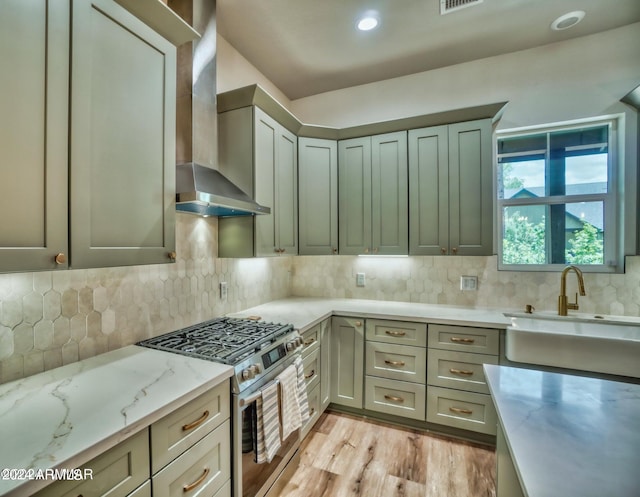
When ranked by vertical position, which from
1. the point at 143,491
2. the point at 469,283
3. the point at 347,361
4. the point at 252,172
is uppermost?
the point at 252,172

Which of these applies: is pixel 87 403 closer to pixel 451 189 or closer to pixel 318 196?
pixel 318 196

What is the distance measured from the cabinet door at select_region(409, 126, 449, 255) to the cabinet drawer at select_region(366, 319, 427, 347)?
0.64 meters

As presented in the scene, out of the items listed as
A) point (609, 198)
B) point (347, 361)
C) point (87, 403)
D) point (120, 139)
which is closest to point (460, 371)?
point (347, 361)

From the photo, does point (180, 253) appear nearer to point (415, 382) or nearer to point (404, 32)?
point (415, 382)

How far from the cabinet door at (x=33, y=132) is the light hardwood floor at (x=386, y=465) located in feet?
5.94

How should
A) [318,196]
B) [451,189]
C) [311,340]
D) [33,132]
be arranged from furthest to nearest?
[318,196], [451,189], [311,340], [33,132]

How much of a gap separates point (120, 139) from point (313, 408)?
6.85 feet

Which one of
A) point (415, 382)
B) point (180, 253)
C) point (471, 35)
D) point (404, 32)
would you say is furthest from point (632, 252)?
point (180, 253)

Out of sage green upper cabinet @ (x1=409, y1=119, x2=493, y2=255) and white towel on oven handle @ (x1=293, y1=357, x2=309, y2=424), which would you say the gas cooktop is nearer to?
white towel on oven handle @ (x1=293, y1=357, x2=309, y2=424)

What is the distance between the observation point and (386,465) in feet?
6.51

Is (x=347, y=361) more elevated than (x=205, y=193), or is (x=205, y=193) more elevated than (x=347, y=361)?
(x=205, y=193)

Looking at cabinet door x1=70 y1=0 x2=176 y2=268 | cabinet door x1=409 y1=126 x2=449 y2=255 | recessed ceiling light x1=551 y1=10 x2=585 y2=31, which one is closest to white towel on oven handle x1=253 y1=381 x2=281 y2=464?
cabinet door x1=70 y1=0 x2=176 y2=268

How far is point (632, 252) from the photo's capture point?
221 centimetres

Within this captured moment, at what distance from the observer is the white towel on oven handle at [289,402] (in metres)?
1.59
